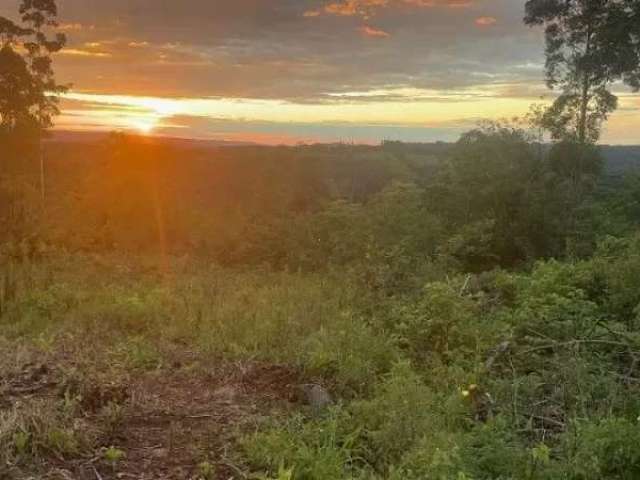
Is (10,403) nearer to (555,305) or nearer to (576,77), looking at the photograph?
(555,305)

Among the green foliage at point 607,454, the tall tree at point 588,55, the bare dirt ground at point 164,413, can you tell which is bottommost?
the bare dirt ground at point 164,413

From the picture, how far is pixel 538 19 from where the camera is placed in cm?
2478

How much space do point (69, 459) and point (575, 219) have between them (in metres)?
20.3

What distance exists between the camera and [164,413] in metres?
5.43

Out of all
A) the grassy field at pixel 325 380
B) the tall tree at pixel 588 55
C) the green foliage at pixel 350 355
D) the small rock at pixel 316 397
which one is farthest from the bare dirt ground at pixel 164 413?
the tall tree at pixel 588 55

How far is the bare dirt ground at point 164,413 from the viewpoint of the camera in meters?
4.45

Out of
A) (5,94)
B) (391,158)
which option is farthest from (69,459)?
(391,158)

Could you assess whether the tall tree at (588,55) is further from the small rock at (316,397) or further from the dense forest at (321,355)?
the small rock at (316,397)

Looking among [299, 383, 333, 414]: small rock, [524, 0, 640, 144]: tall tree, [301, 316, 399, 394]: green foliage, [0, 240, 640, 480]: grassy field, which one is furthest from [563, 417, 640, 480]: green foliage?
[524, 0, 640, 144]: tall tree

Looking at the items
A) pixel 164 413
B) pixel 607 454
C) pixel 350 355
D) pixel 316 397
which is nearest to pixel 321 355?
pixel 350 355

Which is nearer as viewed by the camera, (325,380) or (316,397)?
(316,397)

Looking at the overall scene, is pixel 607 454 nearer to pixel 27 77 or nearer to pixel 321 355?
pixel 321 355

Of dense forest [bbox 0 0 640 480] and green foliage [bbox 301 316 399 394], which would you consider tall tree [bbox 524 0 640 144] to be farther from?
green foliage [bbox 301 316 399 394]

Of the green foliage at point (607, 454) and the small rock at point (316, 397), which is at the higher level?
the green foliage at point (607, 454)
